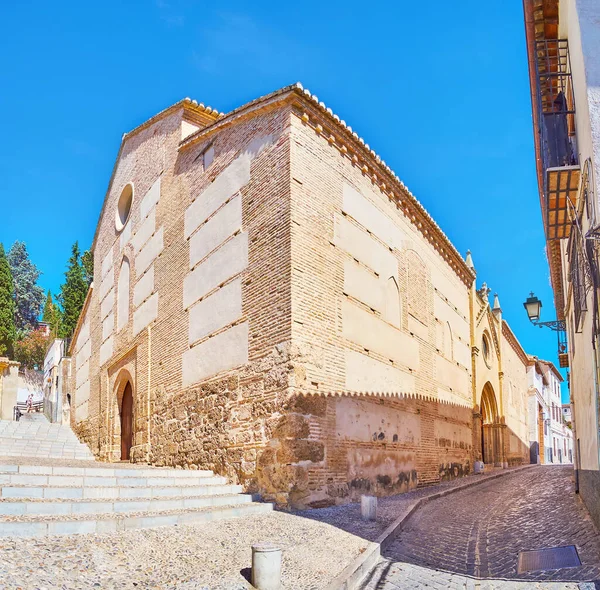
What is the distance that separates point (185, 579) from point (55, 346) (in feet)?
89.3

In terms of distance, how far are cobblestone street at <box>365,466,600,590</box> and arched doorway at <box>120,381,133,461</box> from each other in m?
7.68

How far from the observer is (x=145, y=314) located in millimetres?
14336

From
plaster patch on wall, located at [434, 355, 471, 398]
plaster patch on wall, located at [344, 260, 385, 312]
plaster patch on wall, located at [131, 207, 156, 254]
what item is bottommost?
plaster patch on wall, located at [434, 355, 471, 398]

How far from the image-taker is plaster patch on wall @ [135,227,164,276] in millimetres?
14065

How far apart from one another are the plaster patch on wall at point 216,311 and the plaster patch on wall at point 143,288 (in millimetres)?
2487

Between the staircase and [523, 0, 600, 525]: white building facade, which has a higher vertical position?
[523, 0, 600, 525]: white building facade

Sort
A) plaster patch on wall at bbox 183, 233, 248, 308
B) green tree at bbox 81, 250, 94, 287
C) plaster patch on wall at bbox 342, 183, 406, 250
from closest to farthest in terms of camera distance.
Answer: plaster patch on wall at bbox 183, 233, 248, 308, plaster patch on wall at bbox 342, 183, 406, 250, green tree at bbox 81, 250, 94, 287

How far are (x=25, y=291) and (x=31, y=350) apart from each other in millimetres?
12499

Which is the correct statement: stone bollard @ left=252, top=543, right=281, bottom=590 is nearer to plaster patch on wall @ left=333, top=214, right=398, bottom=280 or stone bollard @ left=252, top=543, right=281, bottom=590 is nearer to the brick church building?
the brick church building

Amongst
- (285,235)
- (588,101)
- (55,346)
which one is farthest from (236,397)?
(55,346)

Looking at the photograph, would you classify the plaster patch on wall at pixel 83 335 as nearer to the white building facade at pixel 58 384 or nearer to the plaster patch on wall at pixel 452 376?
the white building facade at pixel 58 384

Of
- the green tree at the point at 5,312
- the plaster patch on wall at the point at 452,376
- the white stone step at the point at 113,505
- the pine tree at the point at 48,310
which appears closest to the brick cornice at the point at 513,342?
the plaster patch on wall at the point at 452,376

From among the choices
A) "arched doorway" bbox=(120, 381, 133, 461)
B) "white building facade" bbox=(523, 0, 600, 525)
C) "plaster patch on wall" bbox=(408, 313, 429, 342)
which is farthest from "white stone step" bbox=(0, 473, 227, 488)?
"arched doorway" bbox=(120, 381, 133, 461)

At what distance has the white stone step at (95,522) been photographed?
17.3 ft
